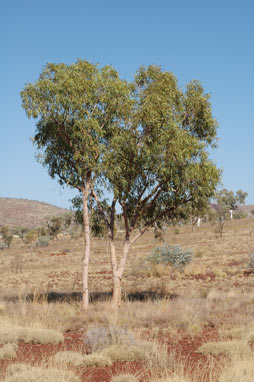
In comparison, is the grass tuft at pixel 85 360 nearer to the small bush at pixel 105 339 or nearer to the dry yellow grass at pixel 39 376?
the small bush at pixel 105 339

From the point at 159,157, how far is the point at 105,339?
778 cm

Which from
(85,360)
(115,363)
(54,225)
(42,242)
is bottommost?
(115,363)

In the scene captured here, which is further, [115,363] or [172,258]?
[172,258]

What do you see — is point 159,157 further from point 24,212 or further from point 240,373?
point 24,212

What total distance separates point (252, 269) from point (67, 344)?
22.4 meters

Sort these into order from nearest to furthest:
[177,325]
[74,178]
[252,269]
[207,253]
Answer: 1. [177,325]
2. [74,178]
3. [252,269]
4. [207,253]

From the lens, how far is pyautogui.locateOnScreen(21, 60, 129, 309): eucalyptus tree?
16.3 m

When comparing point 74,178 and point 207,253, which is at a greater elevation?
point 74,178

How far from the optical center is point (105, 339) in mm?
10680

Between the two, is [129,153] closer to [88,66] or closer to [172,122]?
[172,122]

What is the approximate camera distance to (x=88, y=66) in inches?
666

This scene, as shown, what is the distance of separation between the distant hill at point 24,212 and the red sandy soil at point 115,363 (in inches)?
5275

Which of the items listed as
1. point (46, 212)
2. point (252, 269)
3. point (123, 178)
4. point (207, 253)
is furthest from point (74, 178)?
point (46, 212)

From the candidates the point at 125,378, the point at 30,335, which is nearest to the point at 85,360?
the point at 125,378
